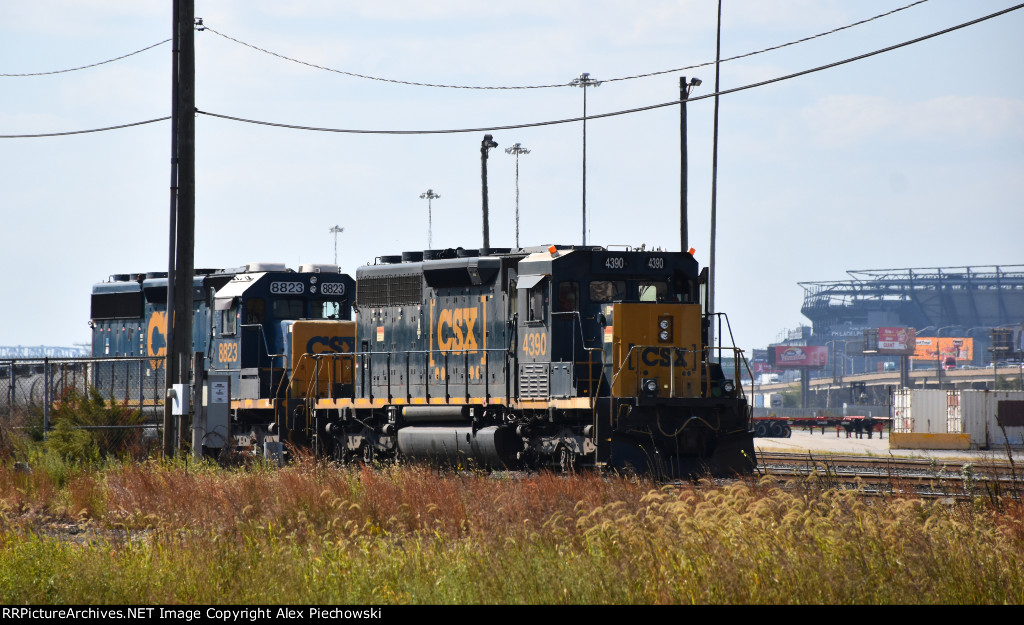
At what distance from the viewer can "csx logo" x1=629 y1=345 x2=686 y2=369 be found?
18625mm

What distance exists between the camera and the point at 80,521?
50.0ft

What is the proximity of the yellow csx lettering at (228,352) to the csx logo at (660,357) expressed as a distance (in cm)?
1026

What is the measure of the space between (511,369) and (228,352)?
8276mm

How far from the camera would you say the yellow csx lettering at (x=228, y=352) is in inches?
993

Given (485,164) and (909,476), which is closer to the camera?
(909,476)

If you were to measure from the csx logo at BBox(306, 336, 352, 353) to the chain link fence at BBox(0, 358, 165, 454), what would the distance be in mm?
3136

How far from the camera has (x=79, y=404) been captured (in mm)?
21828

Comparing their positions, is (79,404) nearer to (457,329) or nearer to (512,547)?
(457,329)

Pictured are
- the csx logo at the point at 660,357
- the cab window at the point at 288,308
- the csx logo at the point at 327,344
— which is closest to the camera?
the csx logo at the point at 660,357

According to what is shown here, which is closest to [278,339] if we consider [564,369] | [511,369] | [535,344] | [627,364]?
[511,369]

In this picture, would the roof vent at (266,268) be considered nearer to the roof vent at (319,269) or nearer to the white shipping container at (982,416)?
the roof vent at (319,269)

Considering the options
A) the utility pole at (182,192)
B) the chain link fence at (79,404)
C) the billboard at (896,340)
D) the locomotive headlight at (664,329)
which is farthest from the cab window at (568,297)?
the billboard at (896,340)

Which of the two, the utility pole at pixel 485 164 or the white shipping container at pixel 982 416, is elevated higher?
the utility pole at pixel 485 164
